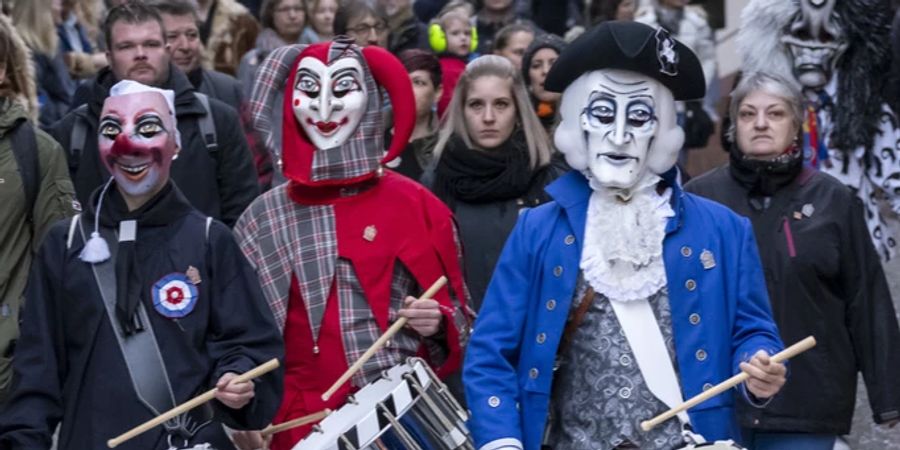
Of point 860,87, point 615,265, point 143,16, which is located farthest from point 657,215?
point 860,87

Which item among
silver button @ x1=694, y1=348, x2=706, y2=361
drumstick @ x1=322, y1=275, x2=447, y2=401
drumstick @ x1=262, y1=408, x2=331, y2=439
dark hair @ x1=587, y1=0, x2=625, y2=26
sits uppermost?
silver button @ x1=694, y1=348, x2=706, y2=361

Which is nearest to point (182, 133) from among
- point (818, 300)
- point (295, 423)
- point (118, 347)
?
point (295, 423)

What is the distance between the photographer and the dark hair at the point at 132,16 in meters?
8.44

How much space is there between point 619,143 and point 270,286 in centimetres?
170

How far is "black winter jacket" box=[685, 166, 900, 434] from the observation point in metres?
7.48

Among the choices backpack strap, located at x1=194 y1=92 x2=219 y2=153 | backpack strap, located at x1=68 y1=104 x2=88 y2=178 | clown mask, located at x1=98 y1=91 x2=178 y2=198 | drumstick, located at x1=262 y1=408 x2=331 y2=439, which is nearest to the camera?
clown mask, located at x1=98 y1=91 x2=178 y2=198

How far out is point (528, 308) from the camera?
6105mm

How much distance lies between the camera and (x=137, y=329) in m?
6.31

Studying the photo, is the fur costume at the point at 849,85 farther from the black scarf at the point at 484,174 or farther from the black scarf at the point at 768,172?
the black scarf at the point at 768,172

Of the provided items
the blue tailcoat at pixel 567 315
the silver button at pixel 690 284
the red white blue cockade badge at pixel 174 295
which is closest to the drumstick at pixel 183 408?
the red white blue cockade badge at pixel 174 295

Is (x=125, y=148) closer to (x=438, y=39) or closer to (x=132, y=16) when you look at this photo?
(x=132, y=16)

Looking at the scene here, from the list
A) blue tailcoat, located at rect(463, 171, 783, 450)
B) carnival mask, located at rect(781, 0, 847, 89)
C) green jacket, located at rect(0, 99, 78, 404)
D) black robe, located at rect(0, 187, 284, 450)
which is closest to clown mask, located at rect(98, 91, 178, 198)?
black robe, located at rect(0, 187, 284, 450)

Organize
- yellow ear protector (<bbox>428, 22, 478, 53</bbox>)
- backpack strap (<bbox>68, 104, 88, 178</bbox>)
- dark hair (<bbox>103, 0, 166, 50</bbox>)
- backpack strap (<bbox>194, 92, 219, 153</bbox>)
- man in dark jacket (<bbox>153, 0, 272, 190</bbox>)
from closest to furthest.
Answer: backpack strap (<bbox>68, 104, 88, 178</bbox>), backpack strap (<bbox>194, 92, 219, 153</bbox>), dark hair (<bbox>103, 0, 166, 50</bbox>), man in dark jacket (<bbox>153, 0, 272, 190</bbox>), yellow ear protector (<bbox>428, 22, 478, 53</bbox>)

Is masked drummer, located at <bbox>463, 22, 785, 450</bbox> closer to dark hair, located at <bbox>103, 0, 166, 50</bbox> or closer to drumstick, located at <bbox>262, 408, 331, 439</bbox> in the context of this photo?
drumstick, located at <bbox>262, 408, 331, 439</bbox>
